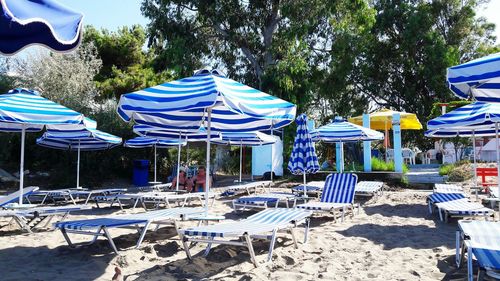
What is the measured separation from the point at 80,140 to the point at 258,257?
9160mm

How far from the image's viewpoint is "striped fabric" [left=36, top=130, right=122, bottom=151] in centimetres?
1141

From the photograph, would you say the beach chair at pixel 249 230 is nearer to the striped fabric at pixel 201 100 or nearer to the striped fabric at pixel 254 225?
the striped fabric at pixel 254 225

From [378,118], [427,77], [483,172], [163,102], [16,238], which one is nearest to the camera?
[163,102]

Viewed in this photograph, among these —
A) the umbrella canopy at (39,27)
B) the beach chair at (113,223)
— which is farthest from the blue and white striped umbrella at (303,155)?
the umbrella canopy at (39,27)

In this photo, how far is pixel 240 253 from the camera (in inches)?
205

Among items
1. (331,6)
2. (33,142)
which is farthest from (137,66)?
(331,6)

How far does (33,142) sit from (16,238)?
11.6 m

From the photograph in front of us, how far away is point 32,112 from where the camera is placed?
21.6ft

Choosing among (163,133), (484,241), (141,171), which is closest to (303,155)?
(163,133)

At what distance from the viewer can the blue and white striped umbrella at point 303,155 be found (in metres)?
8.55

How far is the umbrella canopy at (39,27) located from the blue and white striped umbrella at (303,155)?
605 centimetres

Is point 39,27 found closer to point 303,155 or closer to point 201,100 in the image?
point 201,100

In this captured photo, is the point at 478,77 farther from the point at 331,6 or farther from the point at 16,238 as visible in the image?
the point at 331,6

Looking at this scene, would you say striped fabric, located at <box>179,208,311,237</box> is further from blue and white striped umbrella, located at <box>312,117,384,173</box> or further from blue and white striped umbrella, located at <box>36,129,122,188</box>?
blue and white striped umbrella, located at <box>36,129,122,188</box>
